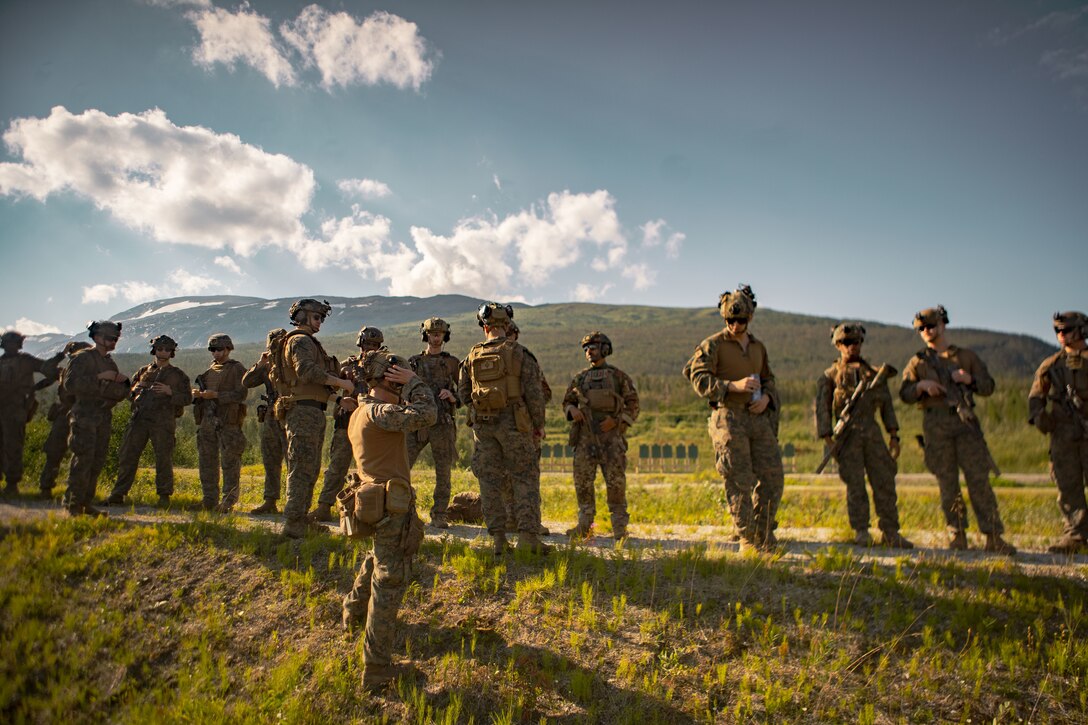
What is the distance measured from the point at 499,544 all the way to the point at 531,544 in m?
0.34

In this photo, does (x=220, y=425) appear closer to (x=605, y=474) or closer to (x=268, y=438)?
(x=268, y=438)

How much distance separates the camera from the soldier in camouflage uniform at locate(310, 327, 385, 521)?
7176 mm

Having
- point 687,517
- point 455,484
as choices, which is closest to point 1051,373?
point 687,517

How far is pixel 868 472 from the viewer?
23.4 ft

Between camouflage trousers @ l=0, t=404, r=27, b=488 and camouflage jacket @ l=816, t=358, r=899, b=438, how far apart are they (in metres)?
12.1

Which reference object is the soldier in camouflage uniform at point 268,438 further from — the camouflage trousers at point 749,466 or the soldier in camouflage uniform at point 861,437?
the soldier in camouflage uniform at point 861,437

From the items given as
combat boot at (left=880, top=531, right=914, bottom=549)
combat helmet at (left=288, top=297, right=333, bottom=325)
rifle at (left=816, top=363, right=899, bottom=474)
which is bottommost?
combat boot at (left=880, top=531, right=914, bottom=549)

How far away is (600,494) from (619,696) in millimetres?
9666

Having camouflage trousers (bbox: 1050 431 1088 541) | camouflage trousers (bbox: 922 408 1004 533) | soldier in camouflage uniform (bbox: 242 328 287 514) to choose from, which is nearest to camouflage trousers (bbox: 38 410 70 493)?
soldier in camouflage uniform (bbox: 242 328 287 514)

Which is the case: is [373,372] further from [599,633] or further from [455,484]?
[455,484]

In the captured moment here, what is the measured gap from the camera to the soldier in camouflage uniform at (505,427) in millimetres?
6102

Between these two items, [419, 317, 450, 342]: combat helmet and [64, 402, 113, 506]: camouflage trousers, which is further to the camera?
[419, 317, 450, 342]: combat helmet

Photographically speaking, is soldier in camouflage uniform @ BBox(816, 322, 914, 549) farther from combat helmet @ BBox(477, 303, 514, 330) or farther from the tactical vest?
combat helmet @ BBox(477, 303, 514, 330)

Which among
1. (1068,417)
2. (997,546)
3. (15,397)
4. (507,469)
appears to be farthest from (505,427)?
(15,397)
